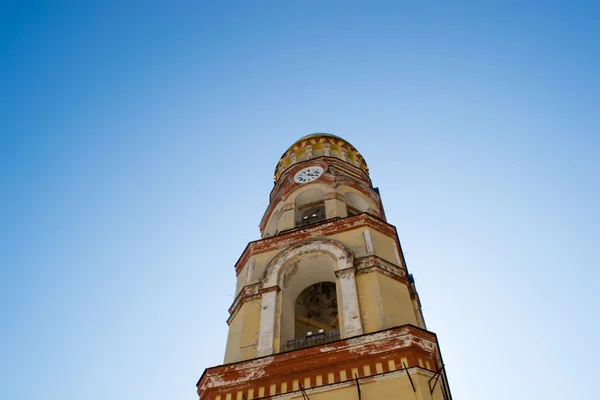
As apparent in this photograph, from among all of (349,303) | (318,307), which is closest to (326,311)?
(318,307)

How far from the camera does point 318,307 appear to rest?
16.6 meters

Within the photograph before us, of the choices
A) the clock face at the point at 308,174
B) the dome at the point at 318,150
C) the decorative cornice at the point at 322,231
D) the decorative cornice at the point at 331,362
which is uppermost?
the dome at the point at 318,150

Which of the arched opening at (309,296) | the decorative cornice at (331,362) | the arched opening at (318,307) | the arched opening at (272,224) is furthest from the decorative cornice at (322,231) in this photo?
the decorative cornice at (331,362)

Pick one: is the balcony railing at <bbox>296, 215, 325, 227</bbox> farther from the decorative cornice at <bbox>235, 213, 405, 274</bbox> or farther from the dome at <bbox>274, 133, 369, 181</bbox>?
the dome at <bbox>274, 133, 369, 181</bbox>

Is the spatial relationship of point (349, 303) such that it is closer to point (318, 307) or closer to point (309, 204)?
point (318, 307)

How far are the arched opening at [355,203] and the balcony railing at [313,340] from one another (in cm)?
723

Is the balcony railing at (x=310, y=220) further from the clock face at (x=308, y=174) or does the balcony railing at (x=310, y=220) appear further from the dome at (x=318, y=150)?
the dome at (x=318, y=150)

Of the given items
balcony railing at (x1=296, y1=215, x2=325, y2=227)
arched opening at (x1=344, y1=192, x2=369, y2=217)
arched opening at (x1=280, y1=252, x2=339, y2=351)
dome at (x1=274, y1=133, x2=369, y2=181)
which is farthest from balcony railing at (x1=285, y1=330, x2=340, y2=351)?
dome at (x1=274, y1=133, x2=369, y2=181)

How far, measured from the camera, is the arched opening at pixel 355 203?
65.1 feet

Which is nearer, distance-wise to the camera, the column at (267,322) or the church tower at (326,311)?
the church tower at (326,311)

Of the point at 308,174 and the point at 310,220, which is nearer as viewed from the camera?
the point at 310,220

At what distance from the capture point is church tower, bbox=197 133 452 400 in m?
11.1

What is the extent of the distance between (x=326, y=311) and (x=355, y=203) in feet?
16.6

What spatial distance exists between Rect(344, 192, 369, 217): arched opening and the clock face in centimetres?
141
